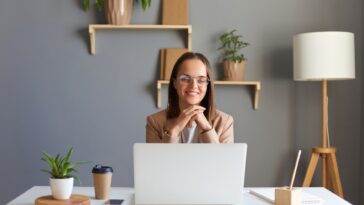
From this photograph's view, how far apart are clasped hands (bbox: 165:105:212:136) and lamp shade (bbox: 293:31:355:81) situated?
4.21ft

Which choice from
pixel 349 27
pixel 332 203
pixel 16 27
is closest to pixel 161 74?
pixel 16 27

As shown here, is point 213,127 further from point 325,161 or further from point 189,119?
point 325,161

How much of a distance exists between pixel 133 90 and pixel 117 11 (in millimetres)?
586

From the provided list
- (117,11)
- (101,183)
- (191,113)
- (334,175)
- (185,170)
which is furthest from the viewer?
(117,11)

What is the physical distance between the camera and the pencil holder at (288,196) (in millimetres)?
1592

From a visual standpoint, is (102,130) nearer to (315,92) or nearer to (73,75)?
(73,75)

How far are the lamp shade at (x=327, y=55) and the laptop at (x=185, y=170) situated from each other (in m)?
1.76

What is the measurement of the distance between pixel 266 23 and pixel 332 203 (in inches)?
81.7

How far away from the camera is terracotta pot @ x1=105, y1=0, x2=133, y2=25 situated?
3373mm

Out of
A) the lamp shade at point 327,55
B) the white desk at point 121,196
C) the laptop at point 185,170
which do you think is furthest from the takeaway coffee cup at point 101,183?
the lamp shade at point 327,55

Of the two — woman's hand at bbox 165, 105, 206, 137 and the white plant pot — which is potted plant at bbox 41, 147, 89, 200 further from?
woman's hand at bbox 165, 105, 206, 137

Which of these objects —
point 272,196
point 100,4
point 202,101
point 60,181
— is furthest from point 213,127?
point 100,4

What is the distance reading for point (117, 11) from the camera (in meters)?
→ 3.38

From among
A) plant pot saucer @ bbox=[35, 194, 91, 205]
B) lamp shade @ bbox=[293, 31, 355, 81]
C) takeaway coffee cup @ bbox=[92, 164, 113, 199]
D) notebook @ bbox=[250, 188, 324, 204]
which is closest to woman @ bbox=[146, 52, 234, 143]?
notebook @ bbox=[250, 188, 324, 204]
